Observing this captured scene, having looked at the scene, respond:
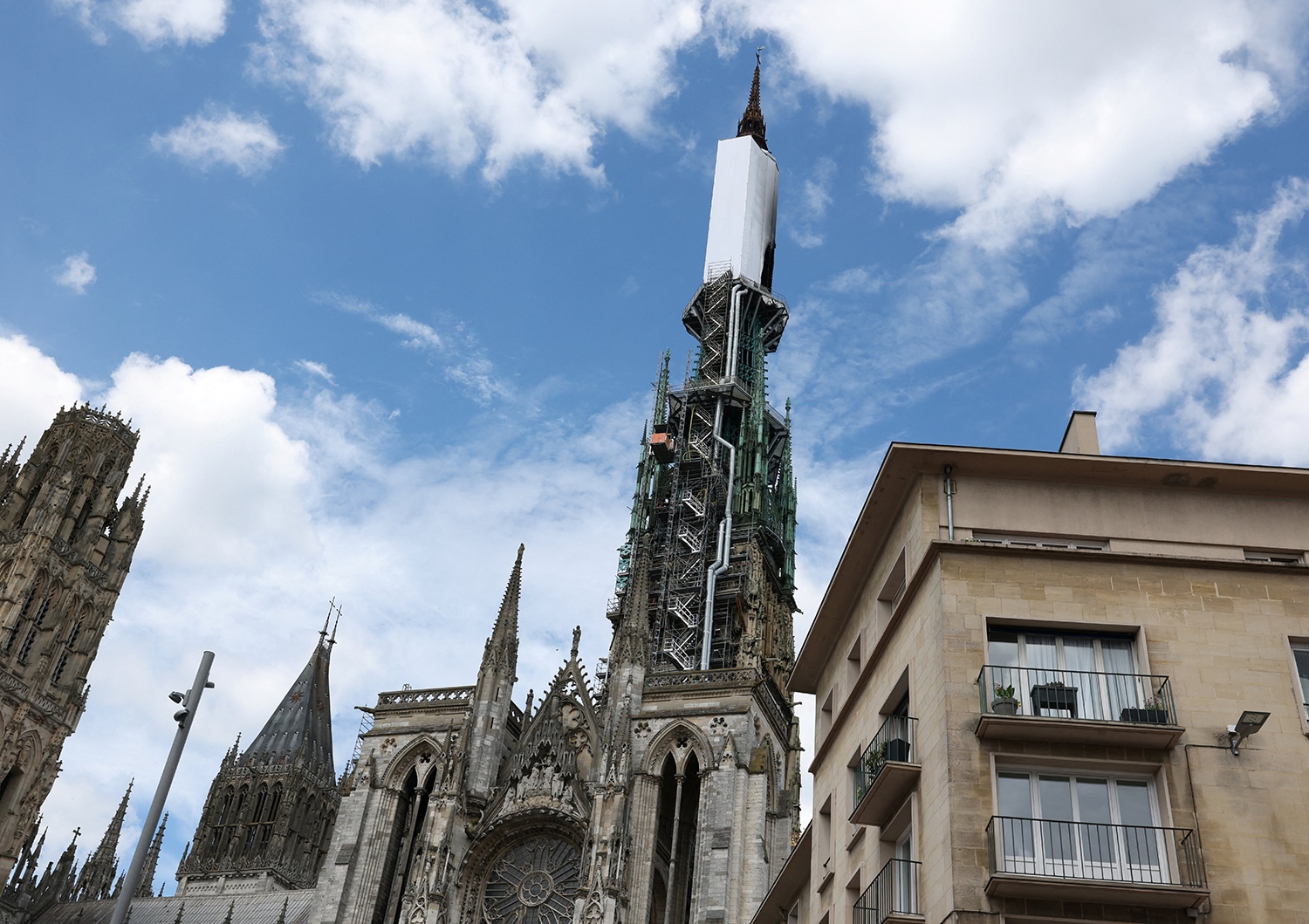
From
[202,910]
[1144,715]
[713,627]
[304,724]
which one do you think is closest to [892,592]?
[1144,715]

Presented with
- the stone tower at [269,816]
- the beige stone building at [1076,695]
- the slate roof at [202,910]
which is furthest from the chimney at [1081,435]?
the stone tower at [269,816]

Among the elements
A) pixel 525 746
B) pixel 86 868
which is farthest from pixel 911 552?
pixel 86 868

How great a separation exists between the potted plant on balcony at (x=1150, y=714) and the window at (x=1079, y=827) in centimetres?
80

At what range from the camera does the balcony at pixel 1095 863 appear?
15.2 metres

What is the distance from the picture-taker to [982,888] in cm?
1561

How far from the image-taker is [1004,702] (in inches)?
672

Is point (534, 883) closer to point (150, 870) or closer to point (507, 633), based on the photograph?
point (507, 633)

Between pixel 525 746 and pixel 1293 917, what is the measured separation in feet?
115

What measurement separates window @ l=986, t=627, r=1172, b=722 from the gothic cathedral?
1015 inches

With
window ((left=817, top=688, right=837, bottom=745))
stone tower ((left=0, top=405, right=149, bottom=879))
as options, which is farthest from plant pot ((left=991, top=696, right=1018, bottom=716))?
stone tower ((left=0, top=405, right=149, bottom=879))

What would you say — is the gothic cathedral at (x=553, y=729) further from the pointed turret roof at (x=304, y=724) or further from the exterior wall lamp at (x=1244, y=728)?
the exterior wall lamp at (x=1244, y=728)

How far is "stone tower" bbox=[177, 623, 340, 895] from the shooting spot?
6762 cm

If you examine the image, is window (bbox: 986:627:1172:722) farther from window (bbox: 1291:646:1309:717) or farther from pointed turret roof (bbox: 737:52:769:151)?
pointed turret roof (bbox: 737:52:769:151)

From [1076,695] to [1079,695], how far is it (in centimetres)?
6
